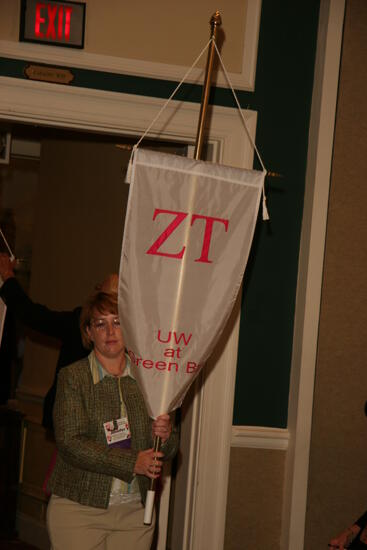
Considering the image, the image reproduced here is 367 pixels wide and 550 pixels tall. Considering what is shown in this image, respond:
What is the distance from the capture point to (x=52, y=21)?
3281 millimetres

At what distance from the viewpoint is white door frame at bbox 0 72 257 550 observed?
10.8 feet

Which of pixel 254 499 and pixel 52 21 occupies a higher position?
pixel 52 21

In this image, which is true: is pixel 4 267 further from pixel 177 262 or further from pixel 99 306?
pixel 177 262

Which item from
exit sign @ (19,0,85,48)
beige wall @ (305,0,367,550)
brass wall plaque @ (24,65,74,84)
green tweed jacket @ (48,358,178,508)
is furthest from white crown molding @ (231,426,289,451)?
exit sign @ (19,0,85,48)

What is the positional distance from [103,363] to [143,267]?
14.4 inches

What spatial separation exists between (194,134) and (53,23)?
750 millimetres

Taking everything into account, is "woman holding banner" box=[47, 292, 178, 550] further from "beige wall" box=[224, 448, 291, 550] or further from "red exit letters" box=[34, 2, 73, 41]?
"red exit letters" box=[34, 2, 73, 41]

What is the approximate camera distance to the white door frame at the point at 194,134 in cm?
329

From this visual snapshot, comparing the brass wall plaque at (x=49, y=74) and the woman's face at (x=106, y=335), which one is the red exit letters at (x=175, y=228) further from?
the brass wall plaque at (x=49, y=74)

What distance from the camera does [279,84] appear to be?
350 centimetres

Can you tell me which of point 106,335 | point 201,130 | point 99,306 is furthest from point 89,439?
point 201,130

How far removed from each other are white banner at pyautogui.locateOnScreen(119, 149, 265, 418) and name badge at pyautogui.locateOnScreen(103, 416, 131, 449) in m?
0.11

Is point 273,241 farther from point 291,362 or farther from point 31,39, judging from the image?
point 31,39

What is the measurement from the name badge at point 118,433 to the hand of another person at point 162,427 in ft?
0.30
